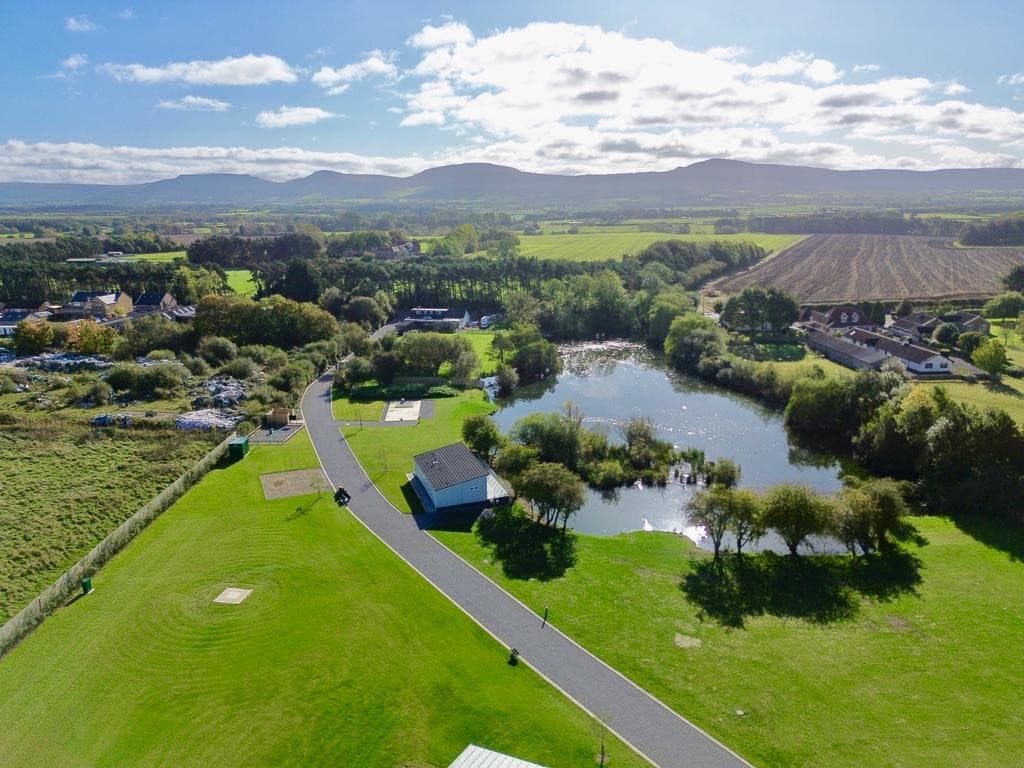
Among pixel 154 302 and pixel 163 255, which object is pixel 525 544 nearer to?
pixel 154 302

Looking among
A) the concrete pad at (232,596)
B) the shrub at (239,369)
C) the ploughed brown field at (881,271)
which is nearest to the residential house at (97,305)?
the shrub at (239,369)

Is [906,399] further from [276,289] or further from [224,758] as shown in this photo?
[276,289]

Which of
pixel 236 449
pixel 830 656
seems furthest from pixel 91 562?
pixel 830 656

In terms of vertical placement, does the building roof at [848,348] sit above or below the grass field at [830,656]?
above

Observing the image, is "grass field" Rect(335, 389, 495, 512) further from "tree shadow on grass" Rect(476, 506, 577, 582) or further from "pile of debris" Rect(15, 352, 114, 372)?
"pile of debris" Rect(15, 352, 114, 372)

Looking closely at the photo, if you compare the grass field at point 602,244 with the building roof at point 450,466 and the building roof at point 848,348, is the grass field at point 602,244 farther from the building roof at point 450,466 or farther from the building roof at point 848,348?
the building roof at point 450,466

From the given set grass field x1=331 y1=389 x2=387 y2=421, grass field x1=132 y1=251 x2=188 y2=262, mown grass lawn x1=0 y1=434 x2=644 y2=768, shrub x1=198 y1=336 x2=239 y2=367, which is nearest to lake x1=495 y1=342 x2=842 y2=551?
grass field x1=331 y1=389 x2=387 y2=421

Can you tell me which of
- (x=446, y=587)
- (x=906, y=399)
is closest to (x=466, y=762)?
(x=446, y=587)
